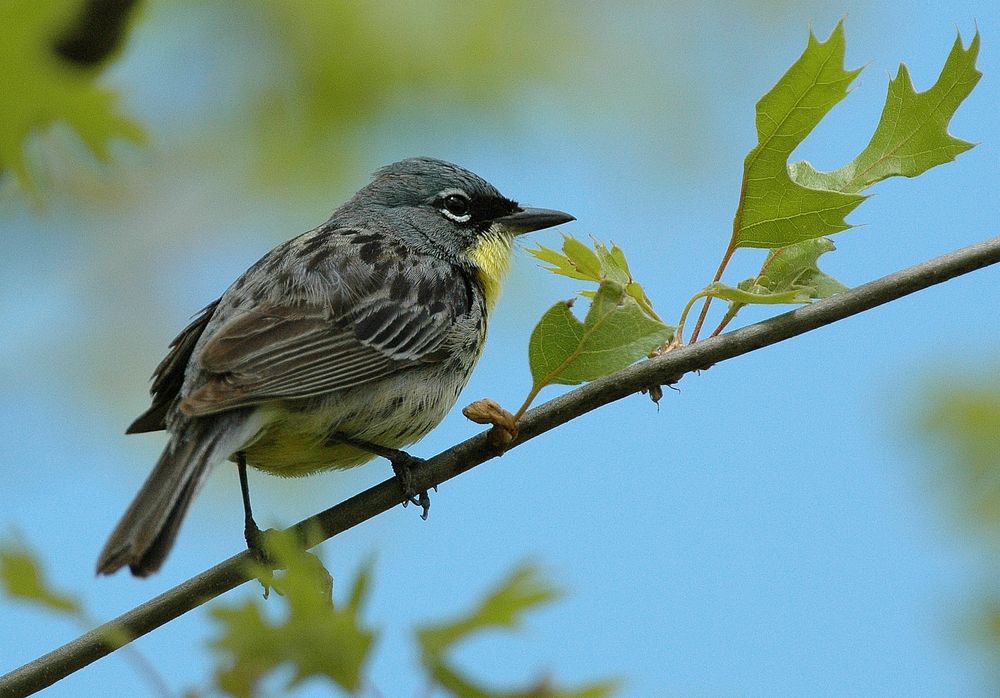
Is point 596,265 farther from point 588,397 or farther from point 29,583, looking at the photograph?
point 29,583

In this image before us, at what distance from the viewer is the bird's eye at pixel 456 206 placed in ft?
21.5

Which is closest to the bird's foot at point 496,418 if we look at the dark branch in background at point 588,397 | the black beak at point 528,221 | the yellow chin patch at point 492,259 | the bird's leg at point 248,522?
the dark branch in background at point 588,397

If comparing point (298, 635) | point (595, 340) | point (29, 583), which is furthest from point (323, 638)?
point (595, 340)

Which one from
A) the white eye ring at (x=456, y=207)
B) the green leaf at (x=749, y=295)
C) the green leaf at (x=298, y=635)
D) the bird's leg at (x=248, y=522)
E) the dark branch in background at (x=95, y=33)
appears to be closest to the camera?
the green leaf at (x=298, y=635)

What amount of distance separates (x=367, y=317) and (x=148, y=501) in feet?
6.42

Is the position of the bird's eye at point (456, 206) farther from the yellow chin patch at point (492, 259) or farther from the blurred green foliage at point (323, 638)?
the blurred green foliage at point (323, 638)

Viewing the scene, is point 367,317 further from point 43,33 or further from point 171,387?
point 43,33

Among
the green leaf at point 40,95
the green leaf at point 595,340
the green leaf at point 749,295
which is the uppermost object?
the green leaf at point 40,95

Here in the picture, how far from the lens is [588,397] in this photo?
12.4ft

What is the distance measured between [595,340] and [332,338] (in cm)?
190

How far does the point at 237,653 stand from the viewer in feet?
8.24

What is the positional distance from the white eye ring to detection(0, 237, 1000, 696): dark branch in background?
8.82ft

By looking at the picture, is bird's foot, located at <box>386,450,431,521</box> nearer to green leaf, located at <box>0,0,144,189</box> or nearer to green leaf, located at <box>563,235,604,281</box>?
green leaf, located at <box>563,235,604,281</box>

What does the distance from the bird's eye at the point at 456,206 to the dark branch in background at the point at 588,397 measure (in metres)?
2.70
